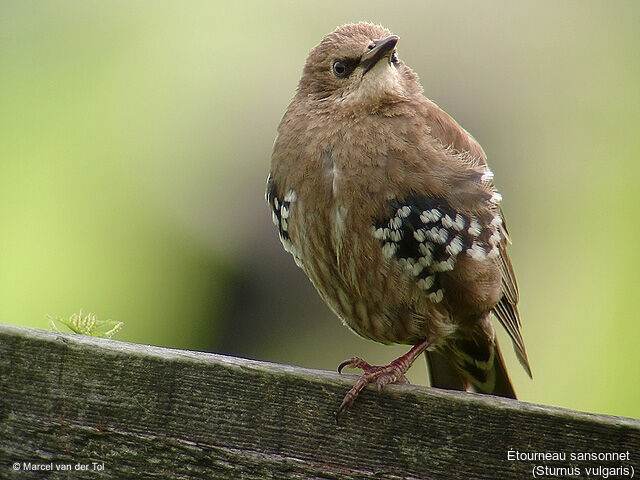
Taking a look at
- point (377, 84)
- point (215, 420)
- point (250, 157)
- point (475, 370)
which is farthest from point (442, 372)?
point (215, 420)

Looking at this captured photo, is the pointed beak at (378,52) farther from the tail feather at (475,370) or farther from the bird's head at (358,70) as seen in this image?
the tail feather at (475,370)

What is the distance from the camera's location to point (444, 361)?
3.56 metres

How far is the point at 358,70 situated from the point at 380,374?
121cm

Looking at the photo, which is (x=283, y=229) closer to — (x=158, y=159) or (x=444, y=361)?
(x=444, y=361)

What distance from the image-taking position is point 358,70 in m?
3.13

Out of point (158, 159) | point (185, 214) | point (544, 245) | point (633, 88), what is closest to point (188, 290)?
point (185, 214)

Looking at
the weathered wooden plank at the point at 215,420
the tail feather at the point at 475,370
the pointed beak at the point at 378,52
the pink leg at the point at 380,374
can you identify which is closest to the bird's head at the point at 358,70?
the pointed beak at the point at 378,52

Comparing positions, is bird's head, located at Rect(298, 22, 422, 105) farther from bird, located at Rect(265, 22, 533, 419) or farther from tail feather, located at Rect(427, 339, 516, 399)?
tail feather, located at Rect(427, 339, 516, 399)

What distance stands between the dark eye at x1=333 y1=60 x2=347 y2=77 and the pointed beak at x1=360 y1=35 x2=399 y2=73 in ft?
0.30

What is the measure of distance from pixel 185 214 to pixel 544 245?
5.52 ft

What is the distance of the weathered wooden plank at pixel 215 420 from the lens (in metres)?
1.97

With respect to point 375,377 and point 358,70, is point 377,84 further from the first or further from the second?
point 375,377

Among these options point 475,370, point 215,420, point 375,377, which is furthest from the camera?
point 475,370

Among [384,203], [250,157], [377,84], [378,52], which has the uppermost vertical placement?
[378,52]
